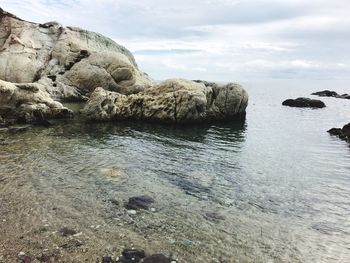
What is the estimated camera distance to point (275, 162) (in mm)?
20281

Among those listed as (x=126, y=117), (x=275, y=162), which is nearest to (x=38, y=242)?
(x=275, y=162)

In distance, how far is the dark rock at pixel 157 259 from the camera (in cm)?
854

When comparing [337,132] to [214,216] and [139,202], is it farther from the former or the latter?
[139,202]

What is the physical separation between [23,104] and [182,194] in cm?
1729

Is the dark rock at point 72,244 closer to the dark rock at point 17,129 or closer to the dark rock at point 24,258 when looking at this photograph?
Result: the dark rock at point 24,258

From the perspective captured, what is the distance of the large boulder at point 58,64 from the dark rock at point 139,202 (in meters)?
26.5

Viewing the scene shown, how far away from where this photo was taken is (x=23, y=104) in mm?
26031

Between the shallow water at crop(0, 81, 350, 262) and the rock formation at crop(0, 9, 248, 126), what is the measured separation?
4.78 metres

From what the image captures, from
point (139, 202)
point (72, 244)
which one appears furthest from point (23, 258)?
point (139, 202)

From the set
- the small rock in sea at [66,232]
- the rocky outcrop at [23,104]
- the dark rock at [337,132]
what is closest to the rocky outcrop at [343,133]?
the dark rock at [337,132]

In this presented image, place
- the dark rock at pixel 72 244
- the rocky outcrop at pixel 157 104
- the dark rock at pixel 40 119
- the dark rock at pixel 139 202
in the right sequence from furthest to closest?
the rocky outcrop at pixel 157 104
the dark rock at pixel 40 119
the dark rock at pixel 139 202
the dark rock at pixel 72 244

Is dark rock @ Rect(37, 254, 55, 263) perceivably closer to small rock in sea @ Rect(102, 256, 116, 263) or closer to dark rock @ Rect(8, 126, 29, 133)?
small rock in sea @ Rect(102, 256, 116, 263)

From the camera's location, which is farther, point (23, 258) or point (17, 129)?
point (17, 129)

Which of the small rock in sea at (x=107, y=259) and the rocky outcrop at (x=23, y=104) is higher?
the rocky outcrop at (x=23, y=104)
